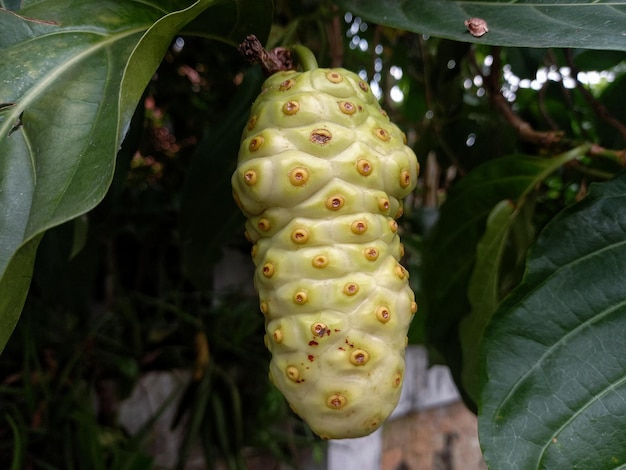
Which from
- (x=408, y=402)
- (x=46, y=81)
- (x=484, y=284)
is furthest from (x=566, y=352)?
(x=408, y=402)

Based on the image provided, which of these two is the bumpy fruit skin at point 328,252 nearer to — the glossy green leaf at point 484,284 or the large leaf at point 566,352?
the large leaf at point 566,352

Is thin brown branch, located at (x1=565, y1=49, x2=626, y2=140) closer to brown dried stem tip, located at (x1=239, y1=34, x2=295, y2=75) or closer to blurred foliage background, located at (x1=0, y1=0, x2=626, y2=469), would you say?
blurred foliage background, located at (x1=0, y1=0, x2=626, y2=469)

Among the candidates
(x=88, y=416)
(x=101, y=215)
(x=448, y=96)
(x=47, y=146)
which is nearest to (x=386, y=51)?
(x=448, y=96)

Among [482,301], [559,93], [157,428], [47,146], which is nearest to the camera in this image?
[47,146]

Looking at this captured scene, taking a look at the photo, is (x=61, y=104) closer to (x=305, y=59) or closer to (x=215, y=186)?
(x=305, y=59)

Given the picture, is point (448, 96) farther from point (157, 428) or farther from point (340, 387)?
point (157, 428)

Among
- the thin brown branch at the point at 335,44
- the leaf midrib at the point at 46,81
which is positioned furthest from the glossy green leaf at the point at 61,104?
the thin brown branch at the point at 335,44
